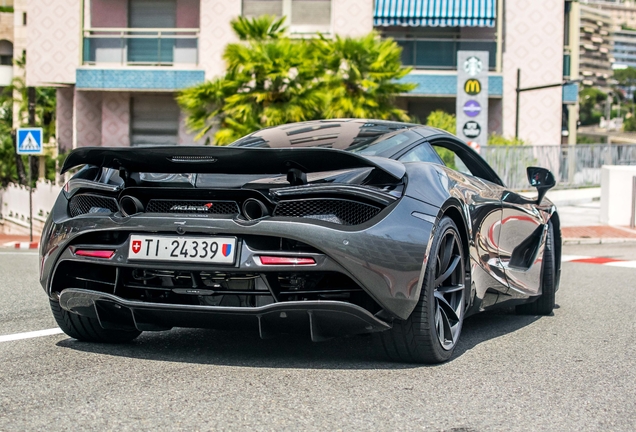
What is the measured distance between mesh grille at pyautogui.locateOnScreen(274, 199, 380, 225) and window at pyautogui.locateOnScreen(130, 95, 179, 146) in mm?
27241

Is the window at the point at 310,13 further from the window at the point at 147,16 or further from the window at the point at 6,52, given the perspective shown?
the window at the point at 6,52

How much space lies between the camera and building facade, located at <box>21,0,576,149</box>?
29.7m

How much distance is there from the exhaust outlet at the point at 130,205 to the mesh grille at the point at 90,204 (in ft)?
0.35

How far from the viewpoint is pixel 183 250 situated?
445 centimetres

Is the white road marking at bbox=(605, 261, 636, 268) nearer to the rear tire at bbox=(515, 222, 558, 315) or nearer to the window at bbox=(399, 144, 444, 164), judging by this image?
the rear tire at bbox=(515, 222, 558, 315)

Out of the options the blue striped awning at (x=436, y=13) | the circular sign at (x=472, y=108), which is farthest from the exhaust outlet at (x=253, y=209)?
the blue striped awning at (x=436, y=13)

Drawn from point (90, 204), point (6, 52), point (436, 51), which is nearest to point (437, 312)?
point (90, 204)

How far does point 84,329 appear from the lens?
17.2 ft

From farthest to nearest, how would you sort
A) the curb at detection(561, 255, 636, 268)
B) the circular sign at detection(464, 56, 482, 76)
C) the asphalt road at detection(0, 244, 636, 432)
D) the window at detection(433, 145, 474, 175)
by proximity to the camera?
the circular sign at detection(464, 56, 482, 76) → the curb at detection(561, 255, 636, 268) → the window at detection(433, 145, 474, 175) → the asphalt road at detection(0, 244, 636, 432)

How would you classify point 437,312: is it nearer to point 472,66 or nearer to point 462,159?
point 462,159

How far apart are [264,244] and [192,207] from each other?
1.40ft

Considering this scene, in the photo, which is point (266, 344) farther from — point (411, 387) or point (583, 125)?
point (583, 125)

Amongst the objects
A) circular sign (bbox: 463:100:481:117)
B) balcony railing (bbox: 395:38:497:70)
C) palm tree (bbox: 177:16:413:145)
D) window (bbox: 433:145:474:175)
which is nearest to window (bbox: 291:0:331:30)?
balcony railing (bbox: 395:38:497:70)

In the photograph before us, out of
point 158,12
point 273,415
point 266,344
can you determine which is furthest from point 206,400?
point 158,12
